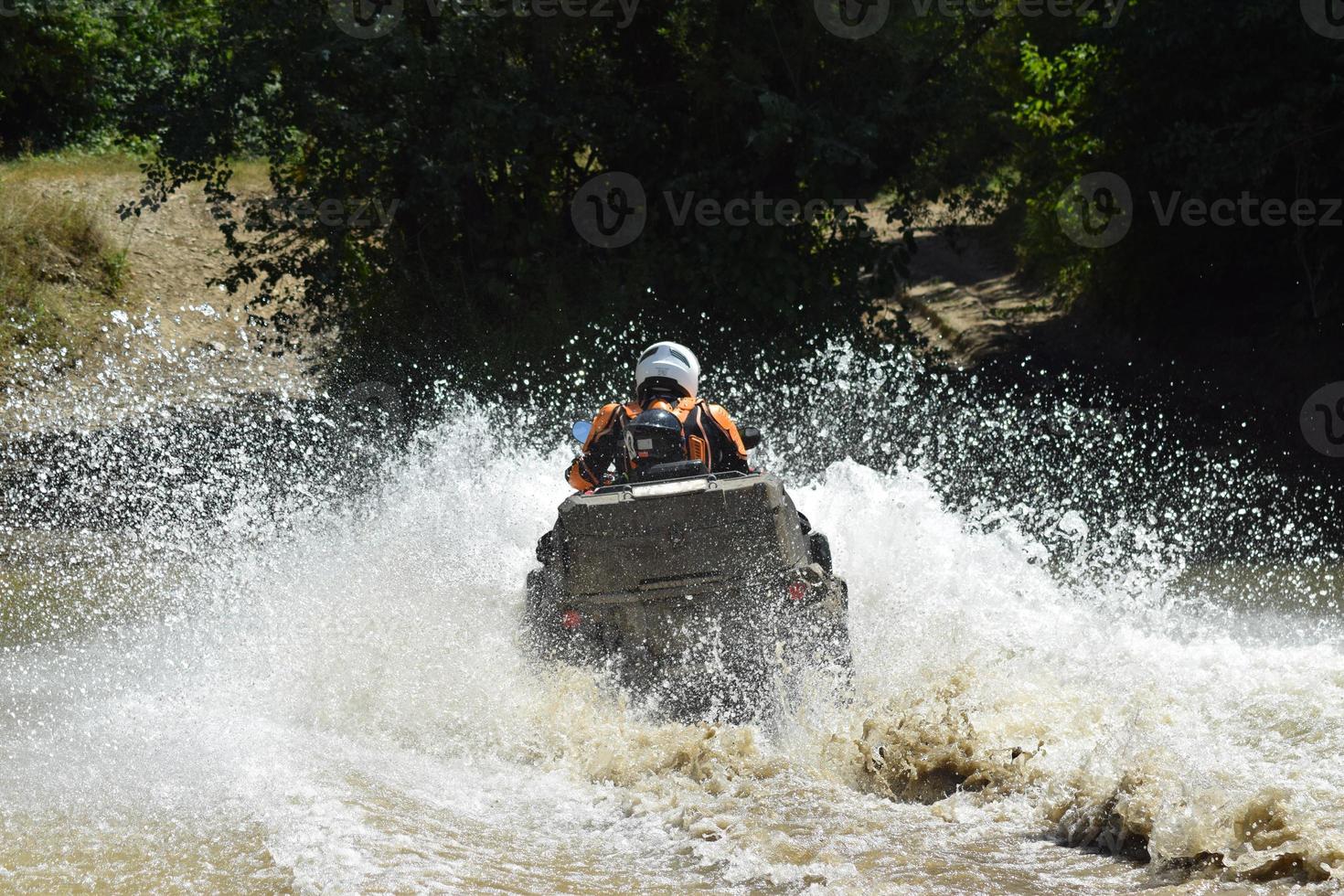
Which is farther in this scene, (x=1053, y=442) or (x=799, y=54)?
(x=799, y=54)

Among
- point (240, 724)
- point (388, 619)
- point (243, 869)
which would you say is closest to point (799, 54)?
point (388, 619)

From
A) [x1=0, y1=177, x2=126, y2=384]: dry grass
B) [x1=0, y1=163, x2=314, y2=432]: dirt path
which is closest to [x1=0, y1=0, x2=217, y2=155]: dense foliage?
[x1=0, y1=163, x2=314, y2=432]: dirt path

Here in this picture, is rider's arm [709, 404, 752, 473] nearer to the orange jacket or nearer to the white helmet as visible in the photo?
the orange jacket

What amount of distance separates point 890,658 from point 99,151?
19.9m

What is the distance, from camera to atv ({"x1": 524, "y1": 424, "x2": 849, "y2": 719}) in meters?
6.77

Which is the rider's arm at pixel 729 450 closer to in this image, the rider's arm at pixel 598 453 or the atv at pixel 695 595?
the rider's arm at pixel 598 453

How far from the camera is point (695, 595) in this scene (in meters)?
6.84

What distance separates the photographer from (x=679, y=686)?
7.01 meters

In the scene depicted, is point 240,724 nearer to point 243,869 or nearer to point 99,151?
point 243,869

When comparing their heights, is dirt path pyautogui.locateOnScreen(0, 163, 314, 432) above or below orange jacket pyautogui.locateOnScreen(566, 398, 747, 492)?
above

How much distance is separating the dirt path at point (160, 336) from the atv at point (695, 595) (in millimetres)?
8829

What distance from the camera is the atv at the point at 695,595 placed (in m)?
6.77

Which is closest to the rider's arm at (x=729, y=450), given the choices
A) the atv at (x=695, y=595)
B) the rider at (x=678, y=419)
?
the rider at (x=678, y=419)

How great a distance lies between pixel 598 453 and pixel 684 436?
1.82 feet
